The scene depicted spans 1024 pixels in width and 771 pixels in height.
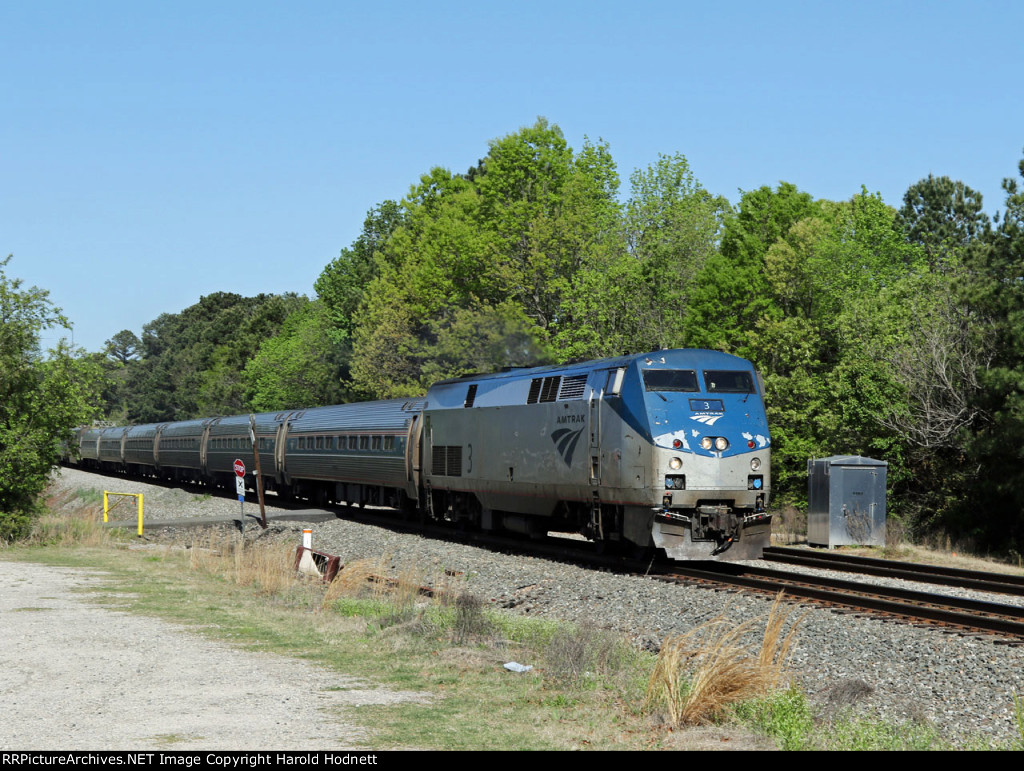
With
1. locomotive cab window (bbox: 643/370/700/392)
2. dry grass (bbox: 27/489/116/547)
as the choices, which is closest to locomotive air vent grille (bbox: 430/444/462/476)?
dry grass (bbox: 27/489/116/547)

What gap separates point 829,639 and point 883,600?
10.4 ft

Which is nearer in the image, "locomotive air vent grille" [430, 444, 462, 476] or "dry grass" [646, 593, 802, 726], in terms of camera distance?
"dry grass" [646, 593, 802, 726]

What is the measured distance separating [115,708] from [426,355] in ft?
146

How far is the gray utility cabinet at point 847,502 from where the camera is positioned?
2433 centimetres

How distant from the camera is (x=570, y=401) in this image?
68.2ft

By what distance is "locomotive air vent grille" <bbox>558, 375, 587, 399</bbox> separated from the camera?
67.2 ft

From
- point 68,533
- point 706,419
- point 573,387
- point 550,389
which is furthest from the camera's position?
point 68,533

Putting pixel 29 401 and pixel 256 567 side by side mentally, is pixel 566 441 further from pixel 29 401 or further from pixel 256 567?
pixel 29 401

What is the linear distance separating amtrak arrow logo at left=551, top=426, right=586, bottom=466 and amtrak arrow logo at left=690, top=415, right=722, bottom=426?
2.55m

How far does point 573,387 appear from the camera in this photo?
68.4 ft

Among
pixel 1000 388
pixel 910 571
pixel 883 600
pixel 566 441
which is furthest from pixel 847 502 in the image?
pixel 883 600

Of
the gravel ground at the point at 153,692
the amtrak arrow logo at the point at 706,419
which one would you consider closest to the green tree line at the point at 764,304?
the amtrak arrow logo at the point at 706,419

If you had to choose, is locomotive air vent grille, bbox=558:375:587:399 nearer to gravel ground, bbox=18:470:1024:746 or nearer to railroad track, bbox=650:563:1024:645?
gravel ground, bbox=18:470:1024:746
